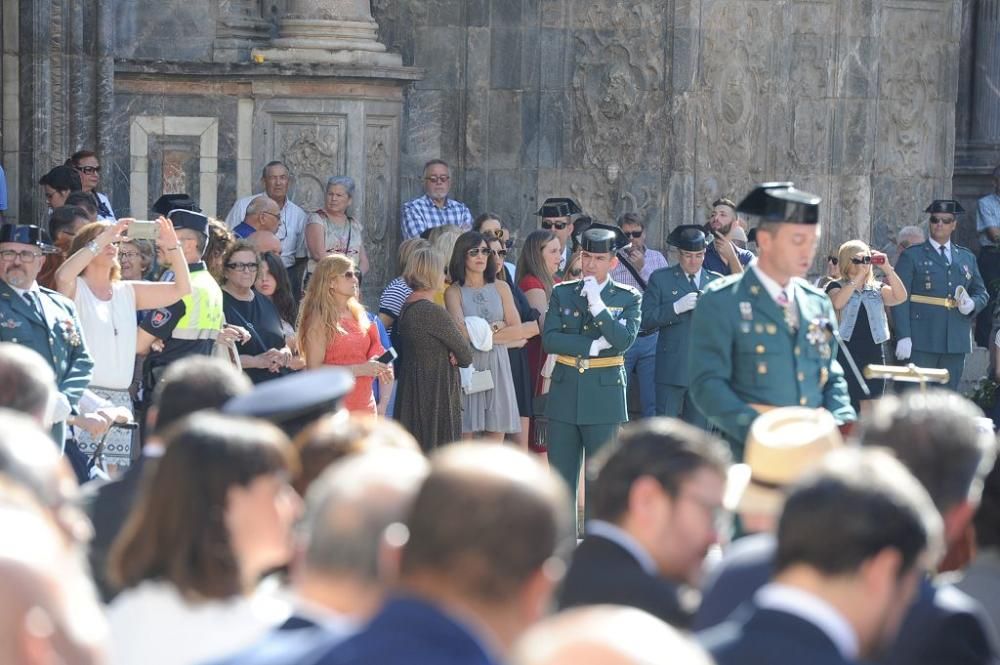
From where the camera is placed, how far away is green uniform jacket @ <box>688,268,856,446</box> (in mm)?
7387

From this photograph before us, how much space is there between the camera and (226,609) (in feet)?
12.5

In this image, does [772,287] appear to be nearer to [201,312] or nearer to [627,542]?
[627,542]

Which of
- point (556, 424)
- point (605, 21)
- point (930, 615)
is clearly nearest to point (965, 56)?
point (605, 21)

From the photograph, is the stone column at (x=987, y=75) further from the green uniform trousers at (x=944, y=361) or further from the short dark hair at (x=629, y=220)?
the short dark hair at (x=629, y=220)

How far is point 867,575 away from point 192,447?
127 cm

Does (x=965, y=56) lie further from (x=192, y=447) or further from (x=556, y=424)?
(x=192, y=447)

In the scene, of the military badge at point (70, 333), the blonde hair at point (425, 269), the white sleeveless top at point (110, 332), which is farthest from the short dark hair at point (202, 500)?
the blonde hair at point (425, 269)

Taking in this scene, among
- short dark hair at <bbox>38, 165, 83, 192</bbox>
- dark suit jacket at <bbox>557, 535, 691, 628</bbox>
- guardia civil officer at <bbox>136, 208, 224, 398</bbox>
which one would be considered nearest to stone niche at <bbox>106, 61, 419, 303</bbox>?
short dark hair at <bbox>38, 165, 83, 192</bbox>

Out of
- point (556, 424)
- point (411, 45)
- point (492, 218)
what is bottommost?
point (556, 424)

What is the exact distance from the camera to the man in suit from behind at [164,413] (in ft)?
17.0

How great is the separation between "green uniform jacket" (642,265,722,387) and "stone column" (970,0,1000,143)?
287 inches

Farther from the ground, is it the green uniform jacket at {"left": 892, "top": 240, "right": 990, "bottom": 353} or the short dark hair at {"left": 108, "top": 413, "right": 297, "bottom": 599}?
the short dark hair at {"left": 108, "top": 413, "right": 297, "bottom": 599}

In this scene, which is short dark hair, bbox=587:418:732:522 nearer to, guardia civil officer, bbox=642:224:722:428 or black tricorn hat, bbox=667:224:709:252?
guardia civil officer, bbox=642:224:722:428

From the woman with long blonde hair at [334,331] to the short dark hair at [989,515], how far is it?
5983mm
